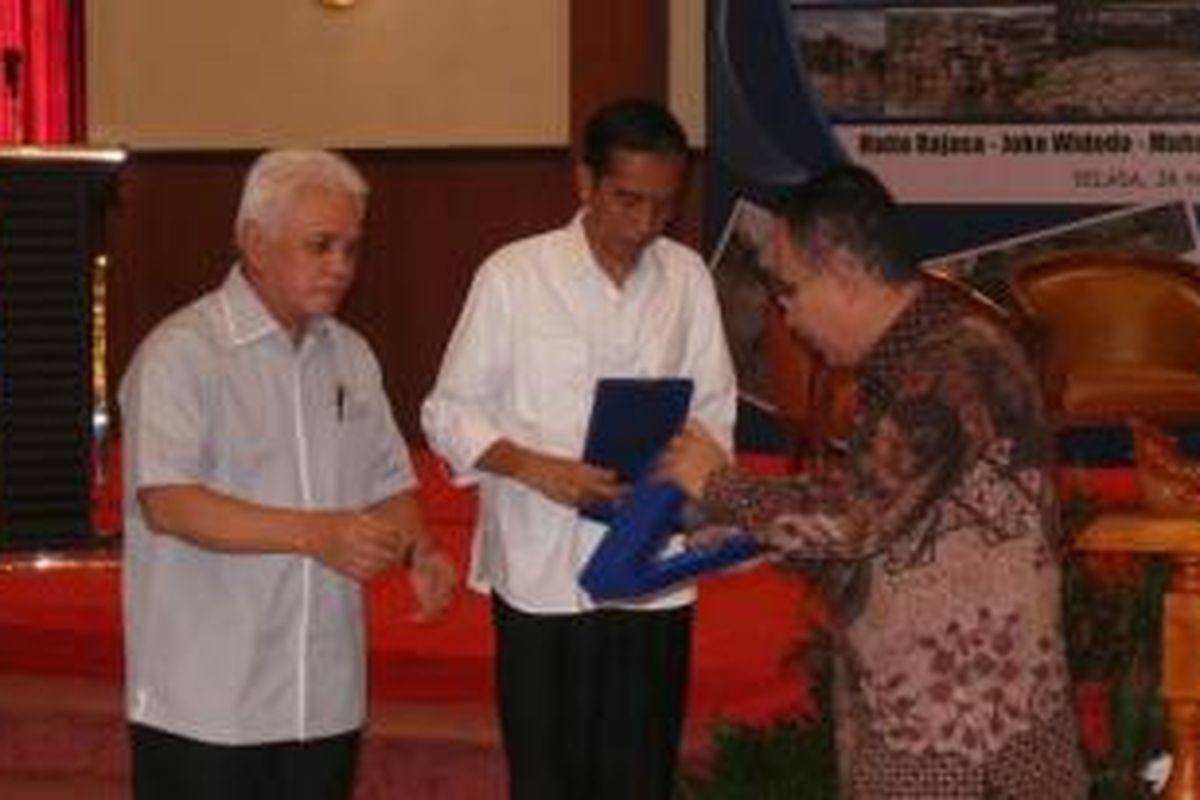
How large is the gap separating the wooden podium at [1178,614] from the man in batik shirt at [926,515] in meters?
0.62

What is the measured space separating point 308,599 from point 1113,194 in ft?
17.9

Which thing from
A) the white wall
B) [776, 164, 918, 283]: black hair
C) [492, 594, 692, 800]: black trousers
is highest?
the white wall

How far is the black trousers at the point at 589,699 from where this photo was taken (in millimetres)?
3561

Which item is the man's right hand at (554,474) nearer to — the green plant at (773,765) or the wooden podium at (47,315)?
the green plant at (773,765)

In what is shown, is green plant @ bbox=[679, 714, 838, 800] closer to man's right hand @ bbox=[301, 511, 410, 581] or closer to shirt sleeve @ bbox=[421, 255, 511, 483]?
Result: shirt sleeve @ bbox=[421, 255, 511, 483]

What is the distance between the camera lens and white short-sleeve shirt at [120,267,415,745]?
2889 millimetres

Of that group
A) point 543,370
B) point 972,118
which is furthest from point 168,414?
point 972,118

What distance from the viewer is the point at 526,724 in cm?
358

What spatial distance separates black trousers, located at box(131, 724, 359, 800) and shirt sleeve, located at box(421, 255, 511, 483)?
2.05ft

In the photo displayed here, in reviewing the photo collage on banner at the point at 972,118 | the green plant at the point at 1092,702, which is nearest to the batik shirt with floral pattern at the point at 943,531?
the green plant at the point at 1092,702

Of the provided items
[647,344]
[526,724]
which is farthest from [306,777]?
[647,344]

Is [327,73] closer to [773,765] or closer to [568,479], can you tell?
[773,765]

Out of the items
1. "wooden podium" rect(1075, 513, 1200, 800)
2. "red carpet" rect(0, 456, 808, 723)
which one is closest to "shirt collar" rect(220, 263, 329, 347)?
"wooden podium" rect(1075, 513, 1200, 800)

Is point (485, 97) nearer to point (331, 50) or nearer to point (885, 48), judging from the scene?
point (331, 50)
